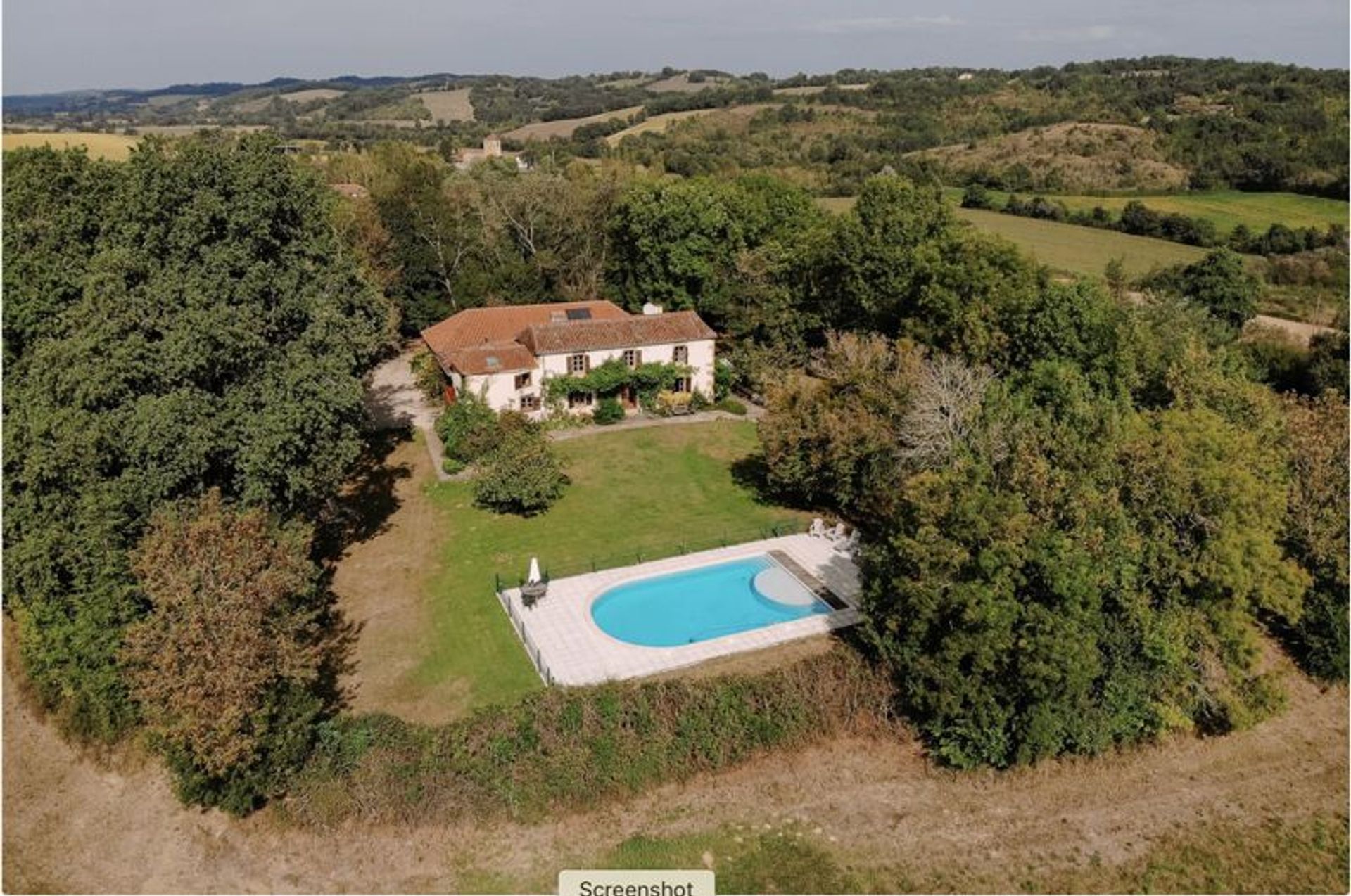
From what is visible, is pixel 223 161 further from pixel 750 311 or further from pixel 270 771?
pixel 750 311

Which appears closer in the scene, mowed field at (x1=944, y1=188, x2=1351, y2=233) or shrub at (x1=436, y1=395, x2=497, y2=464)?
shrub at (x1=436, y1=395, x2=497, y2=464)

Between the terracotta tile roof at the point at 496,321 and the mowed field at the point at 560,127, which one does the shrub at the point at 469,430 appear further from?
the mowed field at the point at 560,127

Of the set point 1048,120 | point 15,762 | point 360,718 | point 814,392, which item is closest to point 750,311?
point 814,392

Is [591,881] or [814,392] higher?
[814,392]

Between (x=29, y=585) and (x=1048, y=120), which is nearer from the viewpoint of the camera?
(x=29, y=585)

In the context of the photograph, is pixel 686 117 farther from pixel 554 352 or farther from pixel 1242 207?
pixel 554 352

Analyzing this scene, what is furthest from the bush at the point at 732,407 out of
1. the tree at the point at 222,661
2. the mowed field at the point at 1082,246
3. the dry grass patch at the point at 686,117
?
the dry grass patch at the point at 686,117

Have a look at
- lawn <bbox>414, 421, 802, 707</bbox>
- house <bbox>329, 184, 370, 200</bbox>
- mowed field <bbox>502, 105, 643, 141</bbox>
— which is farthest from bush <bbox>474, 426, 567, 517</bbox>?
mowed field <bbox>502, 105, 643, 141</bbox>

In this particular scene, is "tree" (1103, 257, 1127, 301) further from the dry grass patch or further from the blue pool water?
the dry grass patch
